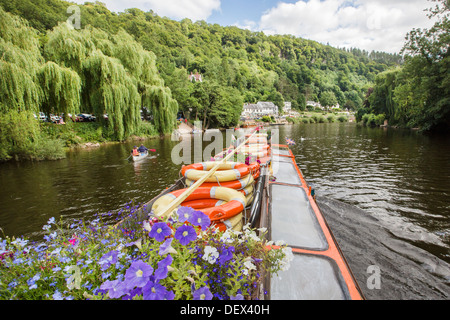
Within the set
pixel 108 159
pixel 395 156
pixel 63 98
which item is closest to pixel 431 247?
pixel 395 156

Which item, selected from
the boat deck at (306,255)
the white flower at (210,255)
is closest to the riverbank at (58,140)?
the boat deck at (306,255)

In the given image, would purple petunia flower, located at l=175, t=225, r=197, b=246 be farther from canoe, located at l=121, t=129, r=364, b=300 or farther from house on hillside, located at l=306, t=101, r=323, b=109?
house on hillside, located at l=306, t=101, r=323, b=109

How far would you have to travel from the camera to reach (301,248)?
4.03m

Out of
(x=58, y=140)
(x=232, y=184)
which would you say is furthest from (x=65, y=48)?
(x=232, y=184)

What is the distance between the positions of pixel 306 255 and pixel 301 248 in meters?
0.21

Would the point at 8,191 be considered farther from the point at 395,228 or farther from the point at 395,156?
the point at 395,156

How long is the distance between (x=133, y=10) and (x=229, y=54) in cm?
6278

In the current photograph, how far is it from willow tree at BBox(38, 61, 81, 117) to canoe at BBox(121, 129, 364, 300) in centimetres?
1629

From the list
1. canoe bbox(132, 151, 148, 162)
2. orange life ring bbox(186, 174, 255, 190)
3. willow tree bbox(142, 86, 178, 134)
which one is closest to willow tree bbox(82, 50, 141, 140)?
willow tree bbox(142, 86, 178, 134)

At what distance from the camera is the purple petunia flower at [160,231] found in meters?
1.64

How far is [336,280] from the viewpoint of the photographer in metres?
3.21

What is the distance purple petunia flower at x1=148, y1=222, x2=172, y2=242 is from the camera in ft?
5.39

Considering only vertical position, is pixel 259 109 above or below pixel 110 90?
above

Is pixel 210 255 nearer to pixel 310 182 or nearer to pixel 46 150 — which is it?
pixel 310 182
